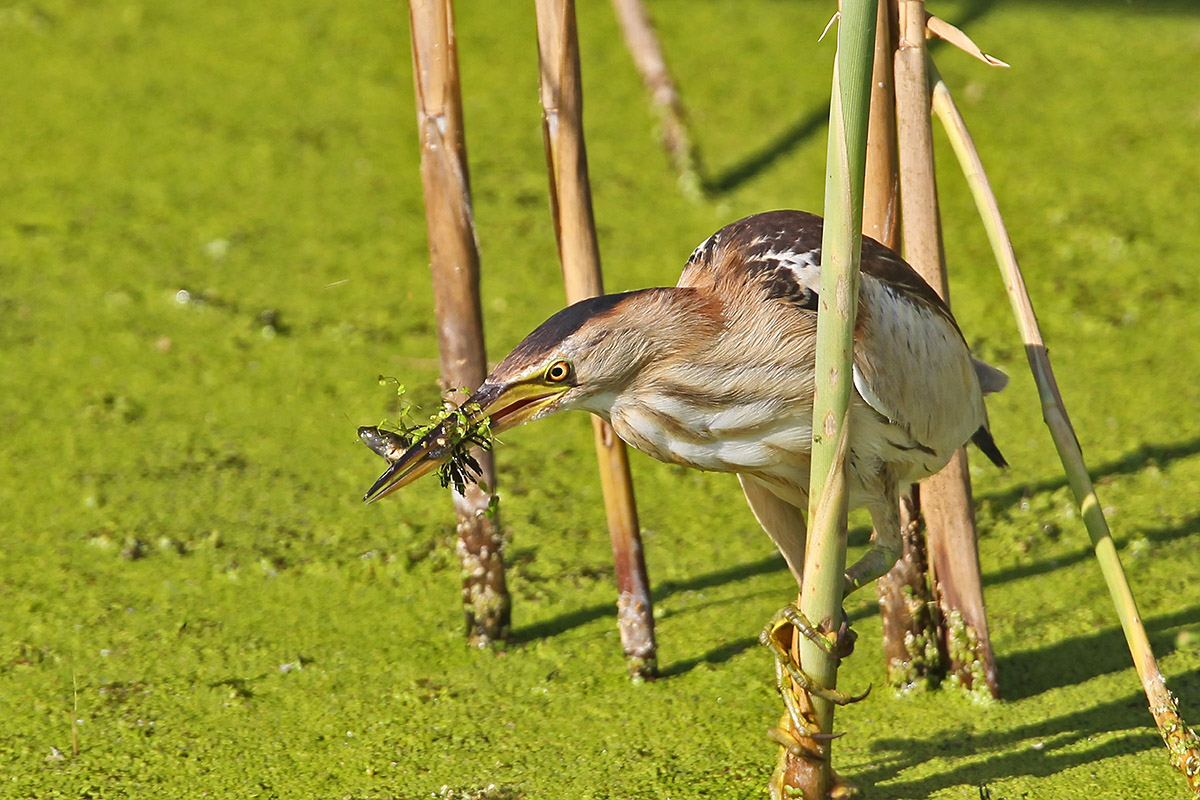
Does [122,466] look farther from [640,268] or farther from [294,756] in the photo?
[640,268]

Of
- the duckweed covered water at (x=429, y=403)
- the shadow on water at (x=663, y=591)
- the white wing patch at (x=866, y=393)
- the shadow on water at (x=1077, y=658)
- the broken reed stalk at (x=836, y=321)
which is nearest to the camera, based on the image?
the broken reed stalk at (x=836, y=321)

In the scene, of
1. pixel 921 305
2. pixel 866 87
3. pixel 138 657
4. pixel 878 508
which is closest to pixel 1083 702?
pixel 878 508

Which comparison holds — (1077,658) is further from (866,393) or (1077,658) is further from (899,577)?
(866,393)

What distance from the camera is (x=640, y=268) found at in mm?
3240

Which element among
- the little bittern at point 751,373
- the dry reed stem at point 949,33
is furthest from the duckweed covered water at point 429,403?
the dry reed stem at point 949,33

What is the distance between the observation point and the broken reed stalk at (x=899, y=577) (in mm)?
1821

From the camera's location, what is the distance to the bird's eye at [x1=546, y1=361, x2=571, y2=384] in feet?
4.78

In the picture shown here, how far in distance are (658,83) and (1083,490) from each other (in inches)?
96.0

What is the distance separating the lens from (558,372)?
1.47 m

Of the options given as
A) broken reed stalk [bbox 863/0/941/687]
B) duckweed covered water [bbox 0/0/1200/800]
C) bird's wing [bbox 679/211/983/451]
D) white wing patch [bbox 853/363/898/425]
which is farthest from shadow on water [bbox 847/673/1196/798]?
white wing patch [bbox 853/363/898/425]

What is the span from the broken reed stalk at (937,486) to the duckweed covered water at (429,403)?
10 cm

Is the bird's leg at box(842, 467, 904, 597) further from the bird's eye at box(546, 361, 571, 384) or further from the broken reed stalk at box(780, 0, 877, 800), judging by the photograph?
the bird's eye at box(546, 361, 571, 384)

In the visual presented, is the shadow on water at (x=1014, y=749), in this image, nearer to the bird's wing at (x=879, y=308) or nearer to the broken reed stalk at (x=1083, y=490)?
the broken reed stalk at (x=1083, y=490)

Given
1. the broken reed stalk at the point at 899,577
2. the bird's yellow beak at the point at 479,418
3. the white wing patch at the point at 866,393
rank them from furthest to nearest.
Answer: the broken reed stalk at the point at 899,577 → the white wing patch at the point at 866,393 → the bird's yellow beak at the point at 479,418
